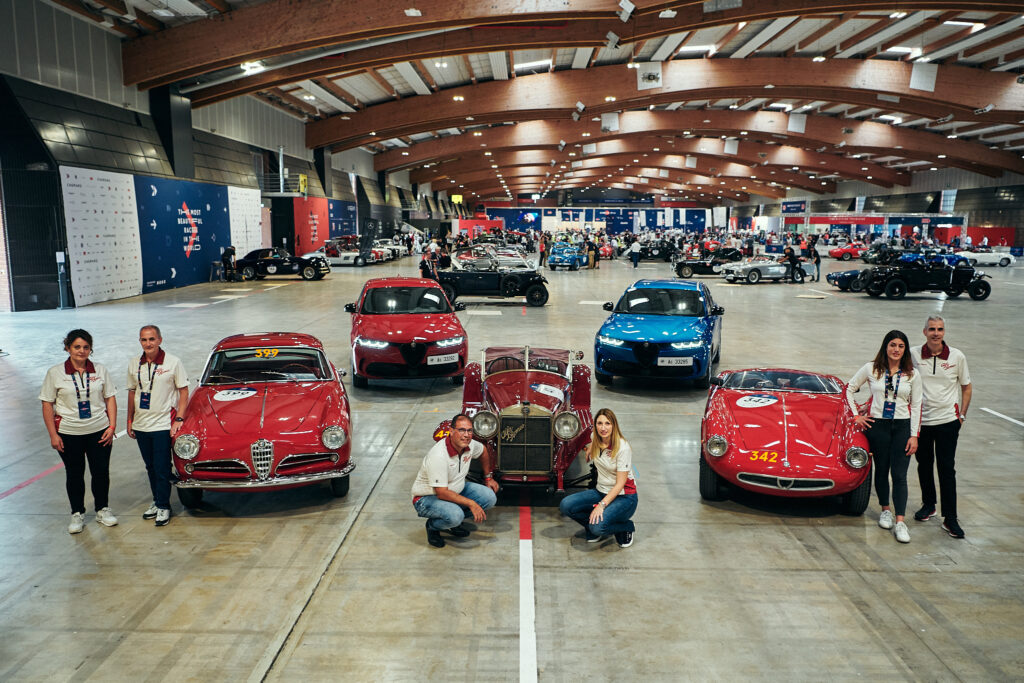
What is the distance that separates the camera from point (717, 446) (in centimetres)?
631

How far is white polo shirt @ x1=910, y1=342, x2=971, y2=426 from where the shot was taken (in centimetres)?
586

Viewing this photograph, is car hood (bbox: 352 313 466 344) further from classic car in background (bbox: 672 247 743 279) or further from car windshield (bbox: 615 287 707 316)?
classic car in background (bbox: 672 247 743 279)

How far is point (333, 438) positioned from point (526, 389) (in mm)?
1758

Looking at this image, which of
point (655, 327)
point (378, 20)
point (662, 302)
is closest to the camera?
point (655, 327)

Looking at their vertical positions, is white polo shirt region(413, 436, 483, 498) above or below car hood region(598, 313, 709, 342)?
below

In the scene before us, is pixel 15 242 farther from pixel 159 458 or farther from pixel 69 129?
pixel 159 458

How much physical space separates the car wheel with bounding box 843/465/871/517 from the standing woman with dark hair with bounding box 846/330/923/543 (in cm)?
13

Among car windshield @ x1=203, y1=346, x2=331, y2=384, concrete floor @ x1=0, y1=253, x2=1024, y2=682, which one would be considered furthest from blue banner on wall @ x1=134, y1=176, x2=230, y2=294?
car windshield @ x1=203, y1=346, x2=331, y2=384

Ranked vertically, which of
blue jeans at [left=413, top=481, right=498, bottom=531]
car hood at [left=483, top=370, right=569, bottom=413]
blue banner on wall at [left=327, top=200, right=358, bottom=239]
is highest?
blue banner on wall at [left=327, top=200, right=358, bottom=239]

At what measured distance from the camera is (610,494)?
216 inches

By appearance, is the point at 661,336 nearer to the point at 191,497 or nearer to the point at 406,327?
the point at 406,327

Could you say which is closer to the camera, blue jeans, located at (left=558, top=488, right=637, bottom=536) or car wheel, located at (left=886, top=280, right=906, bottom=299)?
blue jeans, located at (left=558, top=488, right=637, bottom=536)

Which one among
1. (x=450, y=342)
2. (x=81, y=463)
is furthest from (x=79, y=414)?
(x=450, y=342)

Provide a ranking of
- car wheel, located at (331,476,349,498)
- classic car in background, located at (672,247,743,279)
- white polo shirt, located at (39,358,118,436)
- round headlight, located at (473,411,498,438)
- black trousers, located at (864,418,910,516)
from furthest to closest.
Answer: classic car in background, located at (672,247,743,279), car wheel, located at (331,476,349,498), round headlight, located at (473,411,498,438), black trousers, located at (864,418,910,516), white polo shirt, located at (39,358,118,436)
